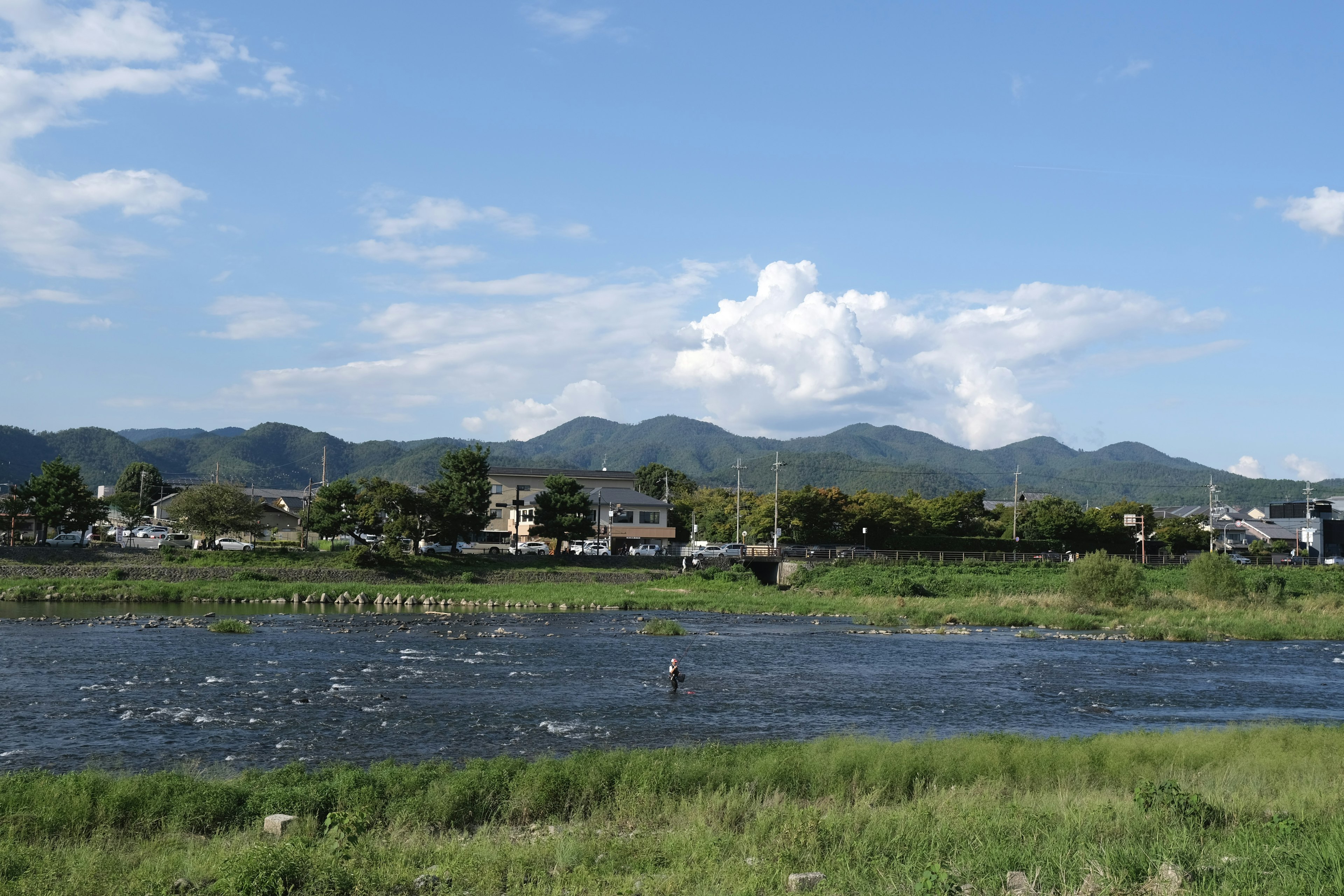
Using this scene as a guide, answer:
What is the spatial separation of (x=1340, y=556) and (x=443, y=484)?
10094 centimetres

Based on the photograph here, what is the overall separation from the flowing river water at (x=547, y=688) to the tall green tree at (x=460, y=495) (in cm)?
2598

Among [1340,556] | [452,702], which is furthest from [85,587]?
[1340,556]

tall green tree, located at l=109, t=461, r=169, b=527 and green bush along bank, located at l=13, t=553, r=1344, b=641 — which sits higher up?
tall green tree, located at l=109, t=461, r=169, b=527

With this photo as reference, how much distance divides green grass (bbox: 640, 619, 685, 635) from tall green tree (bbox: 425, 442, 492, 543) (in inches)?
1178

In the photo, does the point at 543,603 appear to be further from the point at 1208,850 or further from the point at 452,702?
the point at 1208,850

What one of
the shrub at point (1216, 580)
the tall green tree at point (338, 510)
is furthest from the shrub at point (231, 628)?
the shrub at point (1216, 580)

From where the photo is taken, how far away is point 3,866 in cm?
1015

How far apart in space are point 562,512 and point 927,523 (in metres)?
41.9

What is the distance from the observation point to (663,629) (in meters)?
41.9

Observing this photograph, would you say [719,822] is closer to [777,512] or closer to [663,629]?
[663,629]

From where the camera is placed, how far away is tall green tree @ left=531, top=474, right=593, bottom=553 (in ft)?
255

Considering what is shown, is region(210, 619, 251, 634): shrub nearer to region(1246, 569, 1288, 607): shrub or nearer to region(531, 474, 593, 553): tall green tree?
region(531, 474, 593, 553): tall green tree

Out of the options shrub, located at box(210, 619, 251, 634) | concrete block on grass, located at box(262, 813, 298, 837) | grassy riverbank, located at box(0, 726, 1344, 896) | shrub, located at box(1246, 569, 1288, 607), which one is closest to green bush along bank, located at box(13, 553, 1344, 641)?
shrub, located at box(1246, 569, 1288, 607)

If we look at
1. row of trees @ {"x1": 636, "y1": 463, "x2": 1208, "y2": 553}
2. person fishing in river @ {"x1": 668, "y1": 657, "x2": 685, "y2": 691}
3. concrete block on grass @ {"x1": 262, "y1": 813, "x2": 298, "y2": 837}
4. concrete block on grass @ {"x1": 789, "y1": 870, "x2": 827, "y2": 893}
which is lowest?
person fishing in river @ {"x1": 668, "y1": 657, "x2": 685, "y2": 691}
